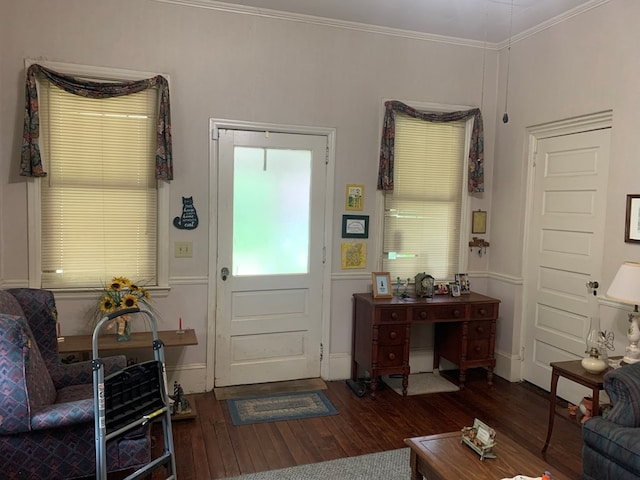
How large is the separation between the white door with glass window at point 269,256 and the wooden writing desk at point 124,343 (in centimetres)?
40

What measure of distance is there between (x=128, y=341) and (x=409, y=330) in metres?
2.18

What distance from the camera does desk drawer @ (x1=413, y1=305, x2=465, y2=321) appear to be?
13.1 feet

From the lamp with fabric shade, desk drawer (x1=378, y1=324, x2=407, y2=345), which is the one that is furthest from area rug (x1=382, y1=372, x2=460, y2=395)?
the lamp with fabric shade

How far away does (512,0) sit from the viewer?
3551 mm

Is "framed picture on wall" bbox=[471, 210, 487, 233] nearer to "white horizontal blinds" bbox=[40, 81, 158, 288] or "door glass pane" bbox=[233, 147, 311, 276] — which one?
"door glass pane" bbox=[233, 147, 311, 276]

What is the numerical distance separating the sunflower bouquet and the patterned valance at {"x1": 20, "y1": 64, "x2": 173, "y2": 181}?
84cm

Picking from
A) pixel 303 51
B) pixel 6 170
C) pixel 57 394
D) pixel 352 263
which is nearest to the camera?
pixel 57 394

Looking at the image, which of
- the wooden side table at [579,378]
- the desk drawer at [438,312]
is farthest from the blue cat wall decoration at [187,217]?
the wooden side table at [579,378]

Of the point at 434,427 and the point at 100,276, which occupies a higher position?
the point at 100,276

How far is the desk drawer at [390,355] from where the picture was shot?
12.8 feet

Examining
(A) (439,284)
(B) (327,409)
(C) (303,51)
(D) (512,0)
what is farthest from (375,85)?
(B) (327,409)

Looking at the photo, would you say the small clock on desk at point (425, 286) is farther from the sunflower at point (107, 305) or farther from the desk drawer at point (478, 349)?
the sunflower at point (107, 305)

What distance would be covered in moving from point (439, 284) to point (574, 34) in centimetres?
Result: 232

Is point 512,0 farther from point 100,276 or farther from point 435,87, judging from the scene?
point 100,276
